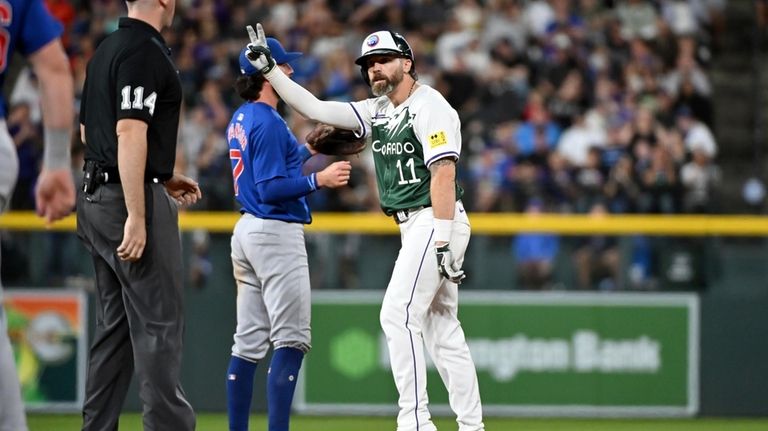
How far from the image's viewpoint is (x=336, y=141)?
277 inches

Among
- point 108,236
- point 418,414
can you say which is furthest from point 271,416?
point 108,236

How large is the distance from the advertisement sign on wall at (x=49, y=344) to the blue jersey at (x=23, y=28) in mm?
5332

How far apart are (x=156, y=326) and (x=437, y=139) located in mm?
1887

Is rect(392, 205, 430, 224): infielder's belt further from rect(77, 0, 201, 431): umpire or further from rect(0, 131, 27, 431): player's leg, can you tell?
rect(0, 131, 27, 431): player's leg

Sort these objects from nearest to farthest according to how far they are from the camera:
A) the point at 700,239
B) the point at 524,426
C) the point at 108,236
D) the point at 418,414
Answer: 1. the point at 108,236
2. the point at 418,414
3. the point at 524,426
4. the point at 700,239

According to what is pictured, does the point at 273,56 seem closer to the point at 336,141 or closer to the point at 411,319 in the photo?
the point at 336,141

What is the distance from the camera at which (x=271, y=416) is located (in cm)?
661

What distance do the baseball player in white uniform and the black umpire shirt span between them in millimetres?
1216

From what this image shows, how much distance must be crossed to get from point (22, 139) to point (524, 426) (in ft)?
17.2

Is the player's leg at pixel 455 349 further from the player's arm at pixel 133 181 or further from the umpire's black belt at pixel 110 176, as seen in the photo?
the player's arm at pixel 133 181

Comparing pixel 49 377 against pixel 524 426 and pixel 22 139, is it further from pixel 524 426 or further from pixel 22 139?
pixel 524 426

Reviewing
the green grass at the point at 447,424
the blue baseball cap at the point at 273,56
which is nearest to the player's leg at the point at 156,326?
the blue baseball cap at the point at 273,56

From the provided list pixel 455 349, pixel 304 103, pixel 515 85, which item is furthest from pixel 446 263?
pixel 515 85

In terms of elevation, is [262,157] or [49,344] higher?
[262,157]
